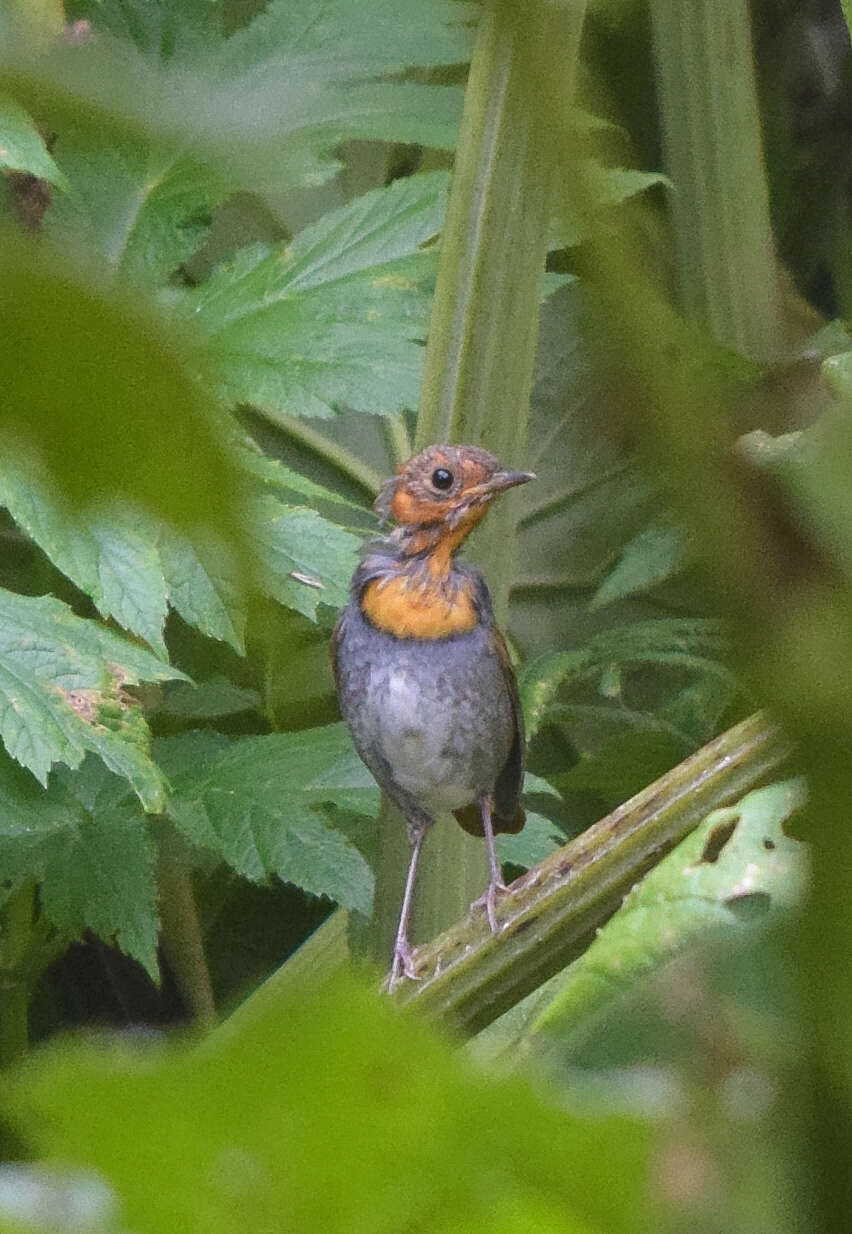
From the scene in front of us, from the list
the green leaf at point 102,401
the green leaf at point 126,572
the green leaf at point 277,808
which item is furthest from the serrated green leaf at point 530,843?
the green leaf at point 102,401

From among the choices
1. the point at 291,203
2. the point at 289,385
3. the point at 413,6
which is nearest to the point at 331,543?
the point at 289,385

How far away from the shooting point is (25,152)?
1.02 m

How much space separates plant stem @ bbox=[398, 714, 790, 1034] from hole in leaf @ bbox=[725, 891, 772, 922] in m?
0.22

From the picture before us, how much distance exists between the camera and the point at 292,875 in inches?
47.0

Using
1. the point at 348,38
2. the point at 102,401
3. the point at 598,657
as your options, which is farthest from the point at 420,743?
the point at 102,401

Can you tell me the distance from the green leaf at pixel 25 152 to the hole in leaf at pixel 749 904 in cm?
86

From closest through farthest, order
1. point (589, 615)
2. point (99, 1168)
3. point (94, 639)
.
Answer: point (99, 1168) → point (94, 639) → point (589, 615)

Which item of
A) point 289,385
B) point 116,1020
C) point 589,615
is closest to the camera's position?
point 289,385

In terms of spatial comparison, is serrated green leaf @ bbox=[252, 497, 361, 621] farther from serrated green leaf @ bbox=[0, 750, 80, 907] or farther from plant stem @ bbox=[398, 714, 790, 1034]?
plant stem @ bbox=[398, 714, 790, 1034]

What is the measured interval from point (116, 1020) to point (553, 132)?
5.86 ft

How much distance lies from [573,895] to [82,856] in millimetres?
791

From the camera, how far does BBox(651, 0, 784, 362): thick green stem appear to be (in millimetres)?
218

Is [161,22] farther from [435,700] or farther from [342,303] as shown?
[435,700]

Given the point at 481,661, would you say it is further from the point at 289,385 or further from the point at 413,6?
the point at 413,6
